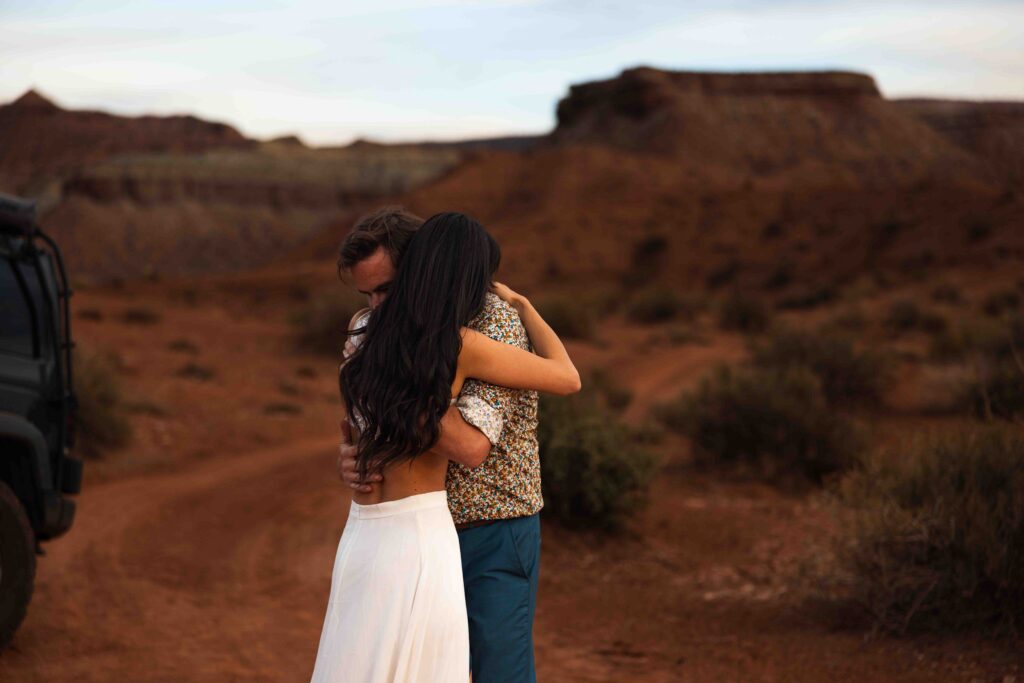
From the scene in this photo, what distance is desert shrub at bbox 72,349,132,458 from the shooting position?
11172 mm

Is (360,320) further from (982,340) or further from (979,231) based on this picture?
(979,231)

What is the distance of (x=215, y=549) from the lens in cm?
795

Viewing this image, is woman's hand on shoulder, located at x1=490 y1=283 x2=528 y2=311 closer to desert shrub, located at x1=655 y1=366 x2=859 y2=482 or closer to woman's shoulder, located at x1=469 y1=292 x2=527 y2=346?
woman's shoulder, located at x1=469 y1=292 x2=527 y2=346

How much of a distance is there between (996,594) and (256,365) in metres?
15.7

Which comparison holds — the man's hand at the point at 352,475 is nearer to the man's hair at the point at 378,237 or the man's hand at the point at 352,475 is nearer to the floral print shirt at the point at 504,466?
the floral print shirt at the point at 504,466

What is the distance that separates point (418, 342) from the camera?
2432 mm

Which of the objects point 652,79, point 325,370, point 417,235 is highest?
point 652,79

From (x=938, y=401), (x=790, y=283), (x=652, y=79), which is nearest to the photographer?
(x=938, y=401)

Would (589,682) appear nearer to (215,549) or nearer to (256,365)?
(215,549)

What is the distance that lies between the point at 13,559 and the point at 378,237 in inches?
132

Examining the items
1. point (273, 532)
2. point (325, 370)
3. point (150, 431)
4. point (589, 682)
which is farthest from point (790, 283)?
point (589, 682)

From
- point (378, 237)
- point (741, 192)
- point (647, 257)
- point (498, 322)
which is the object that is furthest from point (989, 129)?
point (378, 237)

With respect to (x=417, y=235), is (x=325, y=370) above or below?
below

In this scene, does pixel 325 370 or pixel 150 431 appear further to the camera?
pixel 325 370
